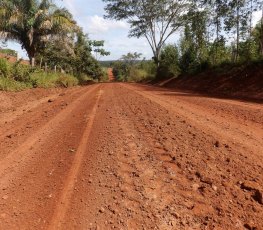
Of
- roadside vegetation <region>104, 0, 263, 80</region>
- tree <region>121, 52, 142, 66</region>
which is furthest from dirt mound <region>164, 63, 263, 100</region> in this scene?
tree <region>121, 52, 142, 66</region>

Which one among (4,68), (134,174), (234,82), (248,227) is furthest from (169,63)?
(248,227)

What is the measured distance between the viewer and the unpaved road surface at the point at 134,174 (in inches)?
122

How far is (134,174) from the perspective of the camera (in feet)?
13.0

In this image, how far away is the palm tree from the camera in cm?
1857

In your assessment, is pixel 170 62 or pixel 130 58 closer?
pixel 170 62

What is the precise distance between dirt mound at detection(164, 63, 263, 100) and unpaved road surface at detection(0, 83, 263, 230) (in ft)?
18.9

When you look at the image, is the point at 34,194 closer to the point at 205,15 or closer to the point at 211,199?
the point at 211,199

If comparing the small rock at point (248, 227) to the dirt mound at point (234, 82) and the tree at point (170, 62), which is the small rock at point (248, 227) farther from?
the tree at point (170, 62)

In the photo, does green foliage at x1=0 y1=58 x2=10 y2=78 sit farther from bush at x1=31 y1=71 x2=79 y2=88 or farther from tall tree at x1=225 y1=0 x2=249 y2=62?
tall tree at x1=225 y1=0 x2=249 y2=62

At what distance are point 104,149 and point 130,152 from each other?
16.6 inches

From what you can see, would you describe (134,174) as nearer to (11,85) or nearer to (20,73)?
(11,85)

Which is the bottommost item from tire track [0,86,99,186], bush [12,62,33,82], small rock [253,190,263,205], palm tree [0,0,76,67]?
small rock [253,190,263,205]

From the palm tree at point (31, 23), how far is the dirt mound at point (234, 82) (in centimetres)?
948

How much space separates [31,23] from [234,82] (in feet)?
41.7
